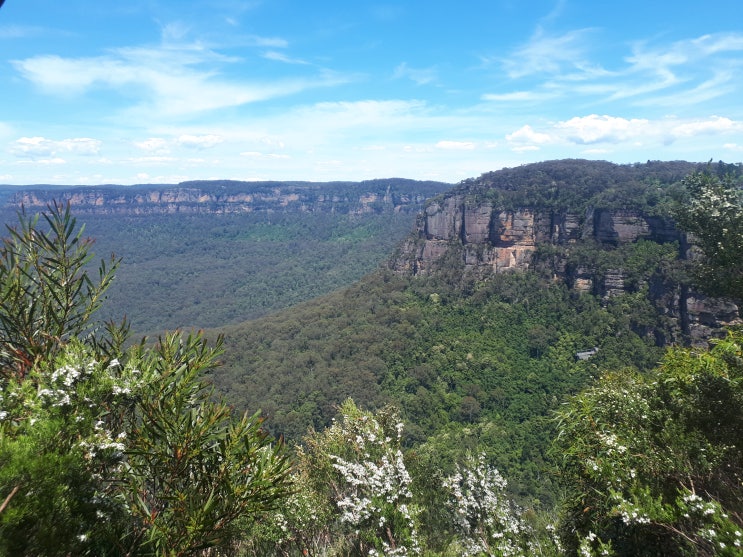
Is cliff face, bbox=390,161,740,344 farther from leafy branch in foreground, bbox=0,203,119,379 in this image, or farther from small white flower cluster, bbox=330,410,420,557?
leafy branch in foreground, bbox=0,203,119,379

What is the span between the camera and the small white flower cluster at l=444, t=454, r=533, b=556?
12578 millimetres

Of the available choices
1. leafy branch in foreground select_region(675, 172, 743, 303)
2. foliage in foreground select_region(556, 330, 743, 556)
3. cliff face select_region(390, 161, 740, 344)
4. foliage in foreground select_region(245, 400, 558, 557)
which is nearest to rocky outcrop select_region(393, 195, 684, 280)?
cliff face select_region(390, 161, 740, 344)

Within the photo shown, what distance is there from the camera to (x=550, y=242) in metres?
80.8

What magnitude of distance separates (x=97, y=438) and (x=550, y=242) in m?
85.5

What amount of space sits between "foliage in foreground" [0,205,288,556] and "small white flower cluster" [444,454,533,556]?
30.2 ft

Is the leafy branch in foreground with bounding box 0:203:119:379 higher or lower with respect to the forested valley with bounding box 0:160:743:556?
higher

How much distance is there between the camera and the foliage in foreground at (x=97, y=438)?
4207mm

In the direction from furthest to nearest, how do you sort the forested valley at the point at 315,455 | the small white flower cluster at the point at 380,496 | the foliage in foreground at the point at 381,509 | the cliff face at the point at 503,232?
the cliff face at the point at 503,232, the foliage in foreground at the point at 381,509, the small white flower cluster at the point at 380,496, the forested valley at the point at 315,455

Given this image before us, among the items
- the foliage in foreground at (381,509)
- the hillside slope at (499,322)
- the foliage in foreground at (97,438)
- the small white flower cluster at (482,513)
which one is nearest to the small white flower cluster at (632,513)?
the foliage in foreground at (381,509)

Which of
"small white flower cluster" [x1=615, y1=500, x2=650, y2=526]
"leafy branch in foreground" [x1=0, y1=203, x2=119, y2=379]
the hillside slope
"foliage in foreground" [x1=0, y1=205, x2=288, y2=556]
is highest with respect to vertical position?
"leafy branch in foreground" [x1=0, y1=203, x2=119, y2=379]

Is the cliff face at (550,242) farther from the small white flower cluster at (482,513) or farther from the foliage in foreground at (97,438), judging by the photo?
the foliage in foreground at (97,438)

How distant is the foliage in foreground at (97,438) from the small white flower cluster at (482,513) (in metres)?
9.20

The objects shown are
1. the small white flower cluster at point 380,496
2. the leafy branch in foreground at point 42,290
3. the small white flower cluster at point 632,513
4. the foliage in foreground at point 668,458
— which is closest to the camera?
the leafy branch in foreground at point 42,290

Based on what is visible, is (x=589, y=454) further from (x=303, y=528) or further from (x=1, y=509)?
(x=1, y=509)
